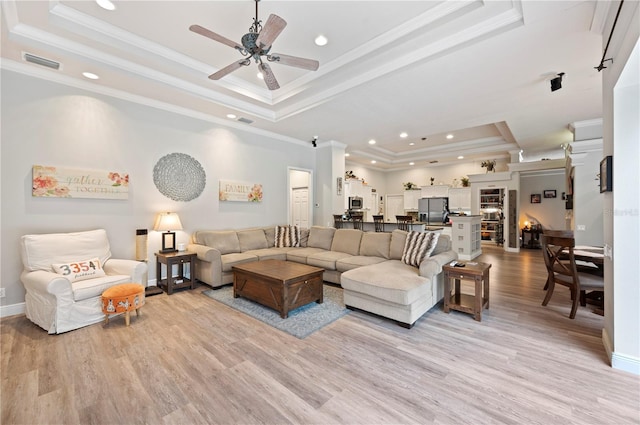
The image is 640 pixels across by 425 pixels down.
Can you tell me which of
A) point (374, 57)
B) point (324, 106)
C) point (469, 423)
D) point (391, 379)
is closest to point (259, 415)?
point (391, 379)

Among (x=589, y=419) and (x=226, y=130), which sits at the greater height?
(x=226, y=130)

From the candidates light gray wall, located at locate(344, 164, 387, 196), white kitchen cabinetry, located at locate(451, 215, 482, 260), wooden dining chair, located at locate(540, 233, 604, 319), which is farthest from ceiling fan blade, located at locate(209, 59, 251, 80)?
light gray wall, located at locate(344, 164, 387, 196)

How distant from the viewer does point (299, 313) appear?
3.29 metres

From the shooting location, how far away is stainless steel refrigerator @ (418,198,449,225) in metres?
9.06

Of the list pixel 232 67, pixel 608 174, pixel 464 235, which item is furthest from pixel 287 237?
pixel 608 174

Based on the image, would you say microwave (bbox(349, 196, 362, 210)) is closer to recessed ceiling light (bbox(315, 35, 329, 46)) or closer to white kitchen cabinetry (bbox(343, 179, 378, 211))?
white kitchen cabinetry (bbox(343, 179, 378, 211))

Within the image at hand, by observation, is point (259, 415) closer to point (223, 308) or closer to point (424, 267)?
point (223, 308)

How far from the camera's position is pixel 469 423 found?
1626 millimetres

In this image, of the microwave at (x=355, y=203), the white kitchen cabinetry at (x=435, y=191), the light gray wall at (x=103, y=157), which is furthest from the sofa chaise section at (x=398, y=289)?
the white kitchen cabinetry at (x=435, y=191)

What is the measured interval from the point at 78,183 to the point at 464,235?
780 centimetres

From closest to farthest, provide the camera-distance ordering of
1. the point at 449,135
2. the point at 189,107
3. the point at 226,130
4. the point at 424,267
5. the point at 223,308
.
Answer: the point at 424,267 < the point at 223,308 < the point at 189,107 < the point at 226,130 < the point at 449,135

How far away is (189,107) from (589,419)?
5.82 meters

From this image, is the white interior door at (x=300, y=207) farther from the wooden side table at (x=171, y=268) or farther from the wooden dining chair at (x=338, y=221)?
the wooden side table at (x=171, y=268)

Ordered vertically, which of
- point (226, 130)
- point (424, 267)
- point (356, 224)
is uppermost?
point (226, 130)
